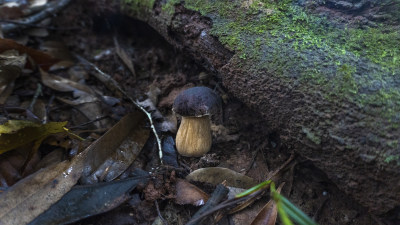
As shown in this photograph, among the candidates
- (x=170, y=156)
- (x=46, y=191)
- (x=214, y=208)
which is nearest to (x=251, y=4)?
(x=170, y=156)

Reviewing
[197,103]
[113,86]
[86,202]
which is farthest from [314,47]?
[113,86]

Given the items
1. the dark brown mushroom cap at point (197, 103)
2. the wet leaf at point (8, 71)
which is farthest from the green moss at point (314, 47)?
the wet leaf at point (8, 71)

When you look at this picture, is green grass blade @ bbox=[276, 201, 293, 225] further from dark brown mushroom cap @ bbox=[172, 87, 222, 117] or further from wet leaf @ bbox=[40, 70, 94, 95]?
wet leaf @ bbox=[40, 70, 94, 95]

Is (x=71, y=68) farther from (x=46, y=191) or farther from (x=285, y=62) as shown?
(x=285, y=62)

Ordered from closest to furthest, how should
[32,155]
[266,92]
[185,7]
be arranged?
[266,92] → [32,155] → [185,7]

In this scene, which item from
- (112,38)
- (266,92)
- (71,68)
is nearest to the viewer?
(266,92)

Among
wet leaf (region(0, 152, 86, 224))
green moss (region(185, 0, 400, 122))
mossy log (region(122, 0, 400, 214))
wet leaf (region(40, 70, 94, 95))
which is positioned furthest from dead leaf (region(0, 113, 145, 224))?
green moss (region(185, 0, 400, 122))
